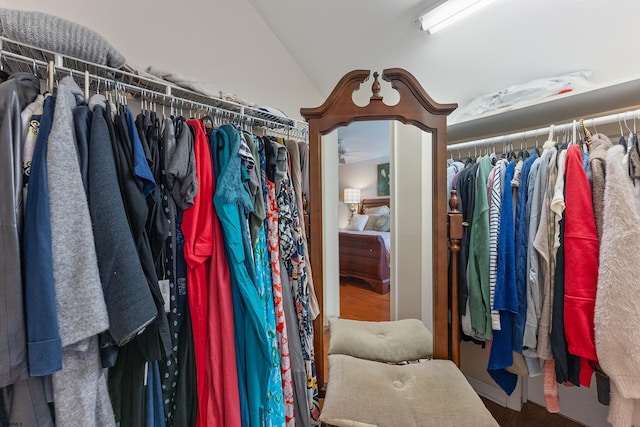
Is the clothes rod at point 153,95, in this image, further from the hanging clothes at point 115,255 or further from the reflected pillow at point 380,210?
the reflected pillow at point 380,210

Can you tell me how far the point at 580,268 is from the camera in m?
0.76

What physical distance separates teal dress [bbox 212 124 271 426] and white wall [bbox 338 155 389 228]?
1.22 feet

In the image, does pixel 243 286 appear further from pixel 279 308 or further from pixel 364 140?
pixel 364 140

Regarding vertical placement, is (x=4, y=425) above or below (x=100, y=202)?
below

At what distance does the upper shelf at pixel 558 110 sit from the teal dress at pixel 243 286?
1.02 metres

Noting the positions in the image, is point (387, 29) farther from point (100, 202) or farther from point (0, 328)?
point (0, 328)

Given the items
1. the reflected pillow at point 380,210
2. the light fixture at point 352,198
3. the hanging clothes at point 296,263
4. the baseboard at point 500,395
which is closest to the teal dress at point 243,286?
the hanging clothes at point 296,263

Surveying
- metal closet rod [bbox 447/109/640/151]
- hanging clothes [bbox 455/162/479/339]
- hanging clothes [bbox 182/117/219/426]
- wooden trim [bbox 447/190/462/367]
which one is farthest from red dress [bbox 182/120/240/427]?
metal closet rod [bbox 447/109/640/151]

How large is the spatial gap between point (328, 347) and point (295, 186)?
0.66m

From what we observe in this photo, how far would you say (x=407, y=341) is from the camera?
3.14 feet

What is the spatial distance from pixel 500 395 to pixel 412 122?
143 centimetres

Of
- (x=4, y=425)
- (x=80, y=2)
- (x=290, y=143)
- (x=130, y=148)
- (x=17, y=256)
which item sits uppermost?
(x=80, y=2)

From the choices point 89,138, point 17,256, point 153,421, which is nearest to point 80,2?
point 89,138

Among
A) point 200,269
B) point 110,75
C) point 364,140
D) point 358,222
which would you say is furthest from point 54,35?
point 358,222
